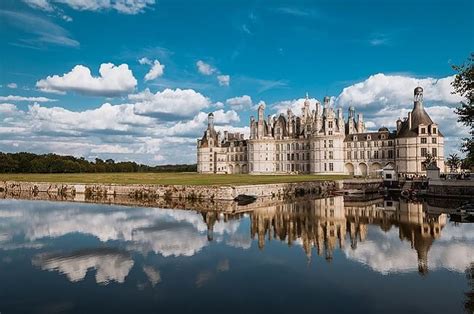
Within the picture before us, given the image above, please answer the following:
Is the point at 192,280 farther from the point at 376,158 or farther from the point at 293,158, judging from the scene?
the point at 293,158

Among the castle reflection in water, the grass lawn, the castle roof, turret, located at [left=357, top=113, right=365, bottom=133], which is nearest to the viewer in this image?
the castle reflection in water

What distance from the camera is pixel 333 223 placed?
25.8m

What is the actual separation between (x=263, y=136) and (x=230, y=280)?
73003mm

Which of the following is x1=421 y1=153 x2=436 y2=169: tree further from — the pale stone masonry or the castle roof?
the castle roof

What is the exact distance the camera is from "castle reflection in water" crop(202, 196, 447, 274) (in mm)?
19875

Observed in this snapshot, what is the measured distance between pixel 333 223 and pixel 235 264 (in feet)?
37.2

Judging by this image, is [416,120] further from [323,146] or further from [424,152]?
[323,146]

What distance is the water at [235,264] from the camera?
11797 mm

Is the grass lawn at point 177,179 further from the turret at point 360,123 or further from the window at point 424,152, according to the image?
the turret at point 360,123

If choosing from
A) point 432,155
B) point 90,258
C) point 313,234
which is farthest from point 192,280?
point 432,155

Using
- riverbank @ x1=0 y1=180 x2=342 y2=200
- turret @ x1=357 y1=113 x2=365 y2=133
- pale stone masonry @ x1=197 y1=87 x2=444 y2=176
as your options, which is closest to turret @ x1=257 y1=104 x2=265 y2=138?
pale stone masonry @ x1=197 y1=87 x2=444 y2=176

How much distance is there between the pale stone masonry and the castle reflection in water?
115ft

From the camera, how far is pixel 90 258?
1700 centimetres

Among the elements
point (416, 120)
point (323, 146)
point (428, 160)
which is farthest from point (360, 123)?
point (428, 160)
